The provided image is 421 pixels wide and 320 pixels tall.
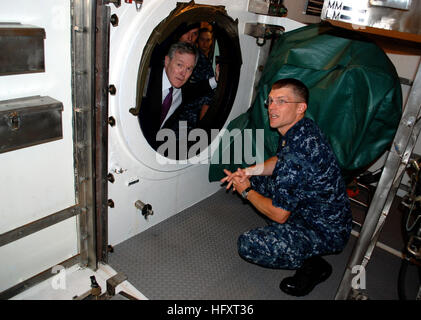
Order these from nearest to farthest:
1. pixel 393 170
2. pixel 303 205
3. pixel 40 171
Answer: pixel 393 170
pixel 40 171
pixel 303 205

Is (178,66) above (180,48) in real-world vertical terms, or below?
below

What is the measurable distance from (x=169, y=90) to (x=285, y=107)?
2.33 feet

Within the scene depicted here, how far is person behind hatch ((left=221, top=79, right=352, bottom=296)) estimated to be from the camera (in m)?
1.79

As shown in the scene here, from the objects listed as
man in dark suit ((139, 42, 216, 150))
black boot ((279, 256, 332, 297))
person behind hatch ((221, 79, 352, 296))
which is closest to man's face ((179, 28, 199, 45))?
man in dark suit ((139, 42, 216, 150))

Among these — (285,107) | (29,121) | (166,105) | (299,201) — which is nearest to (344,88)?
(285,107)

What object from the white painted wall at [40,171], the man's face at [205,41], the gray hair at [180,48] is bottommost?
the white painted wall at [40,171]

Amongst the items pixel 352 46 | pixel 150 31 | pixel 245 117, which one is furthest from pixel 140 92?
pixel 352 46

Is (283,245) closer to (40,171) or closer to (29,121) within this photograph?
(40,171)

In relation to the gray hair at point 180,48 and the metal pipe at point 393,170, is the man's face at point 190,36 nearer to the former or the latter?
the gray hair at point 180,48

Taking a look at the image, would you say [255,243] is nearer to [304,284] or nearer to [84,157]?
[304,284]

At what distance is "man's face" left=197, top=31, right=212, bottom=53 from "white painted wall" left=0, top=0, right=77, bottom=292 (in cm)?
124

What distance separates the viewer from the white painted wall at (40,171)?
1243 millimetres

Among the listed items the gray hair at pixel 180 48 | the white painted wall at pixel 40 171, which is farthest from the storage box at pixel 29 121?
the gray hair at pixel 180 48

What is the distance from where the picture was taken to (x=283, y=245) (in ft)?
6.13
